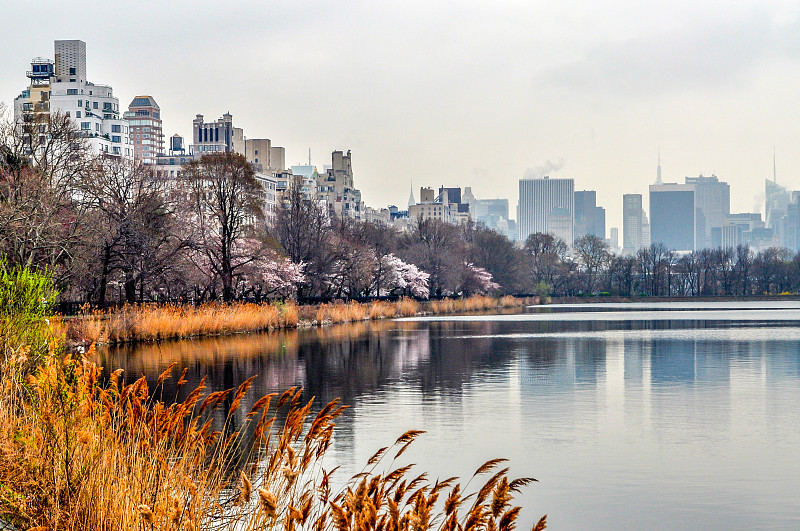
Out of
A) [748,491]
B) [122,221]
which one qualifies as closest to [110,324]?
[122,221]

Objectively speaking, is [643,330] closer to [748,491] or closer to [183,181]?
[183,181]

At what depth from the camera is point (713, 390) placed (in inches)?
984

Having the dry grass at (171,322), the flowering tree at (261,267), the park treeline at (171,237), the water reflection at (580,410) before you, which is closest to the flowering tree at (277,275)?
the flowering tree at (261,267)

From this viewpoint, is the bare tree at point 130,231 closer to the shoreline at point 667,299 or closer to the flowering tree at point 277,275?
the flowering tree at point 277,275

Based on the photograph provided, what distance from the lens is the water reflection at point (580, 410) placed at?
1331 centimetres

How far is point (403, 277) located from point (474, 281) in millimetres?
17166

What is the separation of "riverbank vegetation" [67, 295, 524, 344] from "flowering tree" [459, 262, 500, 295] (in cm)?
3441

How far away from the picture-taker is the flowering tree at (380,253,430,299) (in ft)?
301

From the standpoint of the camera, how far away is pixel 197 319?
46781 millimetres

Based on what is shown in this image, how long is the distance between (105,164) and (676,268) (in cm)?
13497

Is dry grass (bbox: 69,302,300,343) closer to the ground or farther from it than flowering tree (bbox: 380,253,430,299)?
closer to the ground

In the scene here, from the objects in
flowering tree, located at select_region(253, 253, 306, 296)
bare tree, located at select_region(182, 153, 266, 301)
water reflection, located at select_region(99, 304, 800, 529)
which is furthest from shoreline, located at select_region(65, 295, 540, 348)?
bare tree, located at select_region(182, 153, 266, 301)

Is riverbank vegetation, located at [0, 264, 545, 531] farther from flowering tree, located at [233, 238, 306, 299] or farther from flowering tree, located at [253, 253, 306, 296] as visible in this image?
flowering tree, located at [253, 253, 306, 296]

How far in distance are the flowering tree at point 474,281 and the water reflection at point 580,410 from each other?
215 ft
